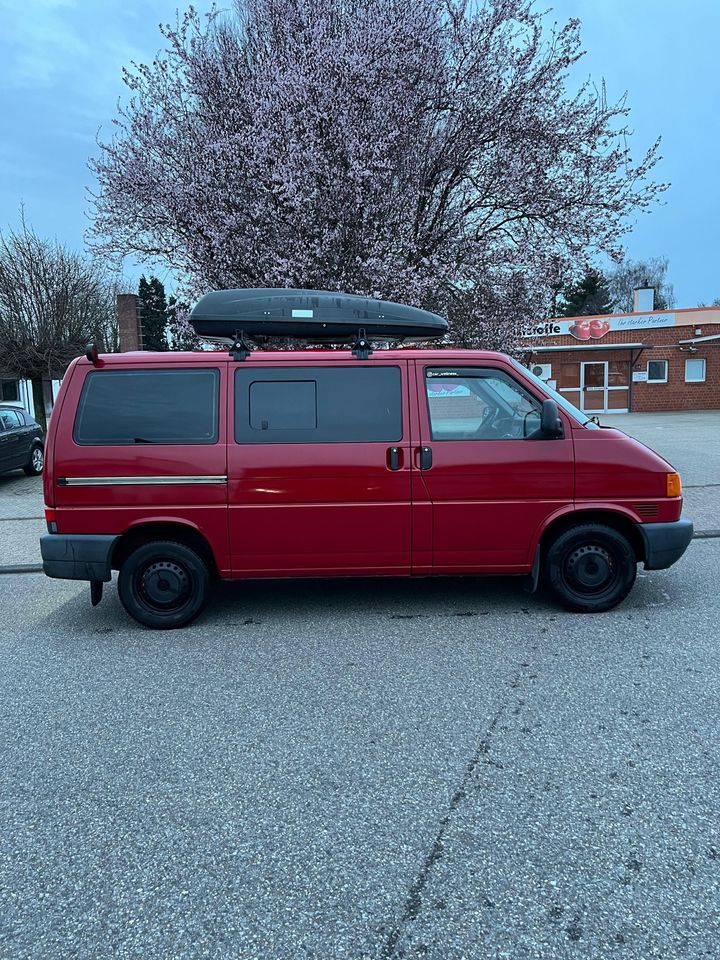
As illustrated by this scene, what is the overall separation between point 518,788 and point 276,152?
1125 centimetres

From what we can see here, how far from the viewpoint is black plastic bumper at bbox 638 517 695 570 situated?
4809 mm

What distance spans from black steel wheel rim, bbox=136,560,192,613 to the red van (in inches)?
0.4

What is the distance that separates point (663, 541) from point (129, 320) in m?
10.2

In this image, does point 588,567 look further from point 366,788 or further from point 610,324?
point 610,324

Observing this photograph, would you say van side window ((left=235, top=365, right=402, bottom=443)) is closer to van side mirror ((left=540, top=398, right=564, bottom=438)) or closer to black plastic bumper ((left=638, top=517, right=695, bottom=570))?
van side mirror ((left=540, top=398, right=564, bottom=438))

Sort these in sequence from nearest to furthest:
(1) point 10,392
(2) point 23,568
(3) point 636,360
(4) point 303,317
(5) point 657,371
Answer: (4) point 303,317 < (2) point 23,568 < (3) point 636,360 < (5) point 657,371 < (1) point 10,392

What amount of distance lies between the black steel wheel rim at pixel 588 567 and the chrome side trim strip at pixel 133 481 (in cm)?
263

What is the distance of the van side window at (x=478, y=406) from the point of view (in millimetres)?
4809

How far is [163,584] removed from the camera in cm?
481

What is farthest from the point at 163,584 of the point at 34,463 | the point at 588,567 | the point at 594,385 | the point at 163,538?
the point at 594,385

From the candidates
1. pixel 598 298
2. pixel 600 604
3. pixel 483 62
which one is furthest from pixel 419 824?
pixel 598 298

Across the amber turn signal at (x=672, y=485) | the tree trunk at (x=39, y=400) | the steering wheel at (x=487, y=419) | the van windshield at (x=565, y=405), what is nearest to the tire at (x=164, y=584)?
the steering wheel at (x=487, y=419)

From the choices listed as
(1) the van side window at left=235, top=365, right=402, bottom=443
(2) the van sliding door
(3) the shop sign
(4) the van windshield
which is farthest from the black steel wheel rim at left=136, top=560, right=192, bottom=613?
(3) the shop sign

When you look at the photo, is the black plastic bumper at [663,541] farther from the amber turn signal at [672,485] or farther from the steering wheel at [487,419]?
the steering wheel at [487,419]
